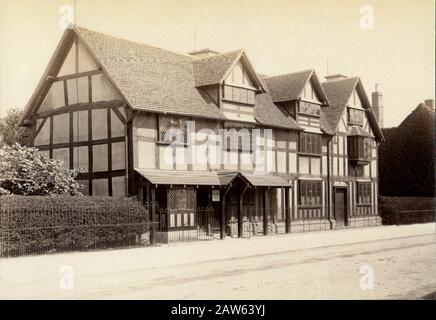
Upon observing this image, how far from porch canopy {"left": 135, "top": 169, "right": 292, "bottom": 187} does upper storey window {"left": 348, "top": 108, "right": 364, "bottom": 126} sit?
419 inches

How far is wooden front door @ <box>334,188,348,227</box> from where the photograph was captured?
39000mm

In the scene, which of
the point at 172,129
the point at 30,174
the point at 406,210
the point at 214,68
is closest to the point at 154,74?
the point at 172,129

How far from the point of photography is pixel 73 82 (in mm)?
29375

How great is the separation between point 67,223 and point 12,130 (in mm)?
23041

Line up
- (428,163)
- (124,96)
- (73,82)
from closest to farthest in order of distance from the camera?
(124,96), (73,82), (428,163)

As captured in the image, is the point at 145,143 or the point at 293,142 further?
the point at 293,142

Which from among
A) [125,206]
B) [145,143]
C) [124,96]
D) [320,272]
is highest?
[124,96]

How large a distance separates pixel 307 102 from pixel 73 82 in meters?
14.6

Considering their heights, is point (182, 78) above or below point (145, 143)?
above

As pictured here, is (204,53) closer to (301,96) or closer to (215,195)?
(301,96)

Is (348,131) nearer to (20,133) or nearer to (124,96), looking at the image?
(124,96)

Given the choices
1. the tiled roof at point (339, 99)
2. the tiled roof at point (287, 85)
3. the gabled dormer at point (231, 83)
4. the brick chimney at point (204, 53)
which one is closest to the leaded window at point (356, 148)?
the tiled roof at point (339, 99)

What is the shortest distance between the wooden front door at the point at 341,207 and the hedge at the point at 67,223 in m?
17.3

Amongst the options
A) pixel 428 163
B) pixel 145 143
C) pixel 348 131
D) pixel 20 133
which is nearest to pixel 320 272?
pixel 145 143
